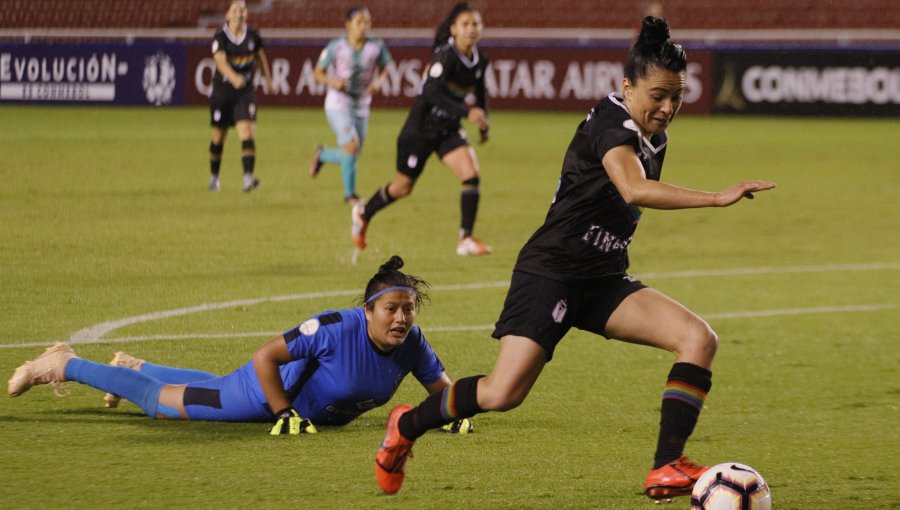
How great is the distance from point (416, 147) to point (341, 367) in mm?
6500

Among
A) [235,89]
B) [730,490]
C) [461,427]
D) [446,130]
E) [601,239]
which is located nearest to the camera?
[730,490]

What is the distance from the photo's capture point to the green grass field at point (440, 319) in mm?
5363

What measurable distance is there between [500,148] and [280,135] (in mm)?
4150

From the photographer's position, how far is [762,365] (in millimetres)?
7859

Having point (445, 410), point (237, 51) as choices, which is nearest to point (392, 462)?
point (445, 410)

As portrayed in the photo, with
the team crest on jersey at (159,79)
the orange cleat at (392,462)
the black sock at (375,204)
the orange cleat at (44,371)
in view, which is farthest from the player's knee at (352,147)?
the team crest on jersey at (159,79)

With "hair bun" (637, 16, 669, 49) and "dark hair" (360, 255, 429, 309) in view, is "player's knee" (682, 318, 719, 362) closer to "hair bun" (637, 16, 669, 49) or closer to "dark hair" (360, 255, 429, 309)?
"hair bun" (637, 16, 669, 49)

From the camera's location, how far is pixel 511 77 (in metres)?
29.9

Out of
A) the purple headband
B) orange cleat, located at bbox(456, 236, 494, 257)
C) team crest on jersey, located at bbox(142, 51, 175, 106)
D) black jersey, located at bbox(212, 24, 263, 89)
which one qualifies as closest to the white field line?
orange cleat, located at bbox(456, 236, 494, 257)

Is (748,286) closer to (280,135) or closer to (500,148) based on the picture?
(500,148)

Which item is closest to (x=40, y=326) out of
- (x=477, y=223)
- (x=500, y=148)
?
(x=477, y=223)

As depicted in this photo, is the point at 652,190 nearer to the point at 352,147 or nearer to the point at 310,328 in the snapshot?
the point at 310,328

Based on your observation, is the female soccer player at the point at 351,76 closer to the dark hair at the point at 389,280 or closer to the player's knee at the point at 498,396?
the dark hair at the point at 389,280

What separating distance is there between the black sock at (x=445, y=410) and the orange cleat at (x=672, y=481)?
0.69 metres
